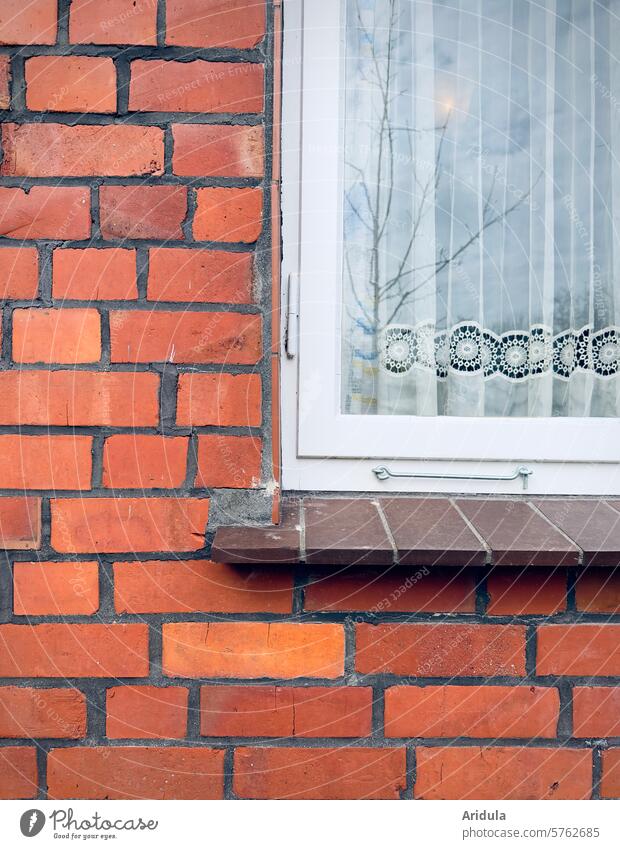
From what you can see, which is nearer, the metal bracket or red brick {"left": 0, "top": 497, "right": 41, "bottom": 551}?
red brick {"left": 0, "top": 497, "right": 41, "bottom": 551}

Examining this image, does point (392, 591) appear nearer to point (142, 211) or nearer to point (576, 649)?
point (576, 649)

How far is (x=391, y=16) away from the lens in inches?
50.8

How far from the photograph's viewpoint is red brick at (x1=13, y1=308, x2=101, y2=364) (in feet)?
3.69

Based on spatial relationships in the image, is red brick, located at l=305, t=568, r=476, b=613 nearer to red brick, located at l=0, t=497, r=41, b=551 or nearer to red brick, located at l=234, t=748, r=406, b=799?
red brick, located at l=234, t=748, r=406, b=799

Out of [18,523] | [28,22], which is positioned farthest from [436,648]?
[28,22]

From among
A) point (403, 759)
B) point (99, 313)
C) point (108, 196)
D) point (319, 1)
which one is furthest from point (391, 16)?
point (403, 759)

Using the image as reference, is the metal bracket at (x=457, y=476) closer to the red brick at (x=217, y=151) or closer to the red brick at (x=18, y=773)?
the red brick at (x=217, y=151)

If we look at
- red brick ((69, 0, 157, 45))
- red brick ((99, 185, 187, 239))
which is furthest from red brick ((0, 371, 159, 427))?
red brick ((69, 0, 157, 45))

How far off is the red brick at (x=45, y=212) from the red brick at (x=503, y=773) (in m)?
1.02

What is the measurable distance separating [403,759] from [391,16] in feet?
4.27

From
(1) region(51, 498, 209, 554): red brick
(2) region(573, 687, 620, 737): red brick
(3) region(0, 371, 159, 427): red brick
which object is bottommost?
(2) region(573, 687, 620, 737): red brick

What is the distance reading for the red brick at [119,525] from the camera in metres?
1.13

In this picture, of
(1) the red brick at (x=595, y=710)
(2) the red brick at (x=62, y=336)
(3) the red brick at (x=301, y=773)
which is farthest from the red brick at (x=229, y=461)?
(1) the red brick at (x=595, y=710)

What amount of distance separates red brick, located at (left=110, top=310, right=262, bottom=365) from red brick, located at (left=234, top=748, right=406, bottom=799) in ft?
2.09
